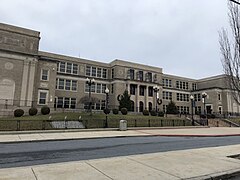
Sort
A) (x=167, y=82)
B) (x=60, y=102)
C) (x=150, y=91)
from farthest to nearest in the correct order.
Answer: (x=167, y=82) → (x=150, y=91) → (x=60, y=102)

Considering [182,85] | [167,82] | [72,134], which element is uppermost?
[167,82]

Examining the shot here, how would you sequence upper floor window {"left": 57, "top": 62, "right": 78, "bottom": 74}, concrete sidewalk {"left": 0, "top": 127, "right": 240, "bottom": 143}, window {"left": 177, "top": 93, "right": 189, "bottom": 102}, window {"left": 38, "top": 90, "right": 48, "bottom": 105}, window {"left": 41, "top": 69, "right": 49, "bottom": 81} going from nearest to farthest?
concrete sidewalk {"left": 0, "top": 127, "right": 240, "bottom": 143}
window {"left": 38, "top": 90, "right": 48, "bottom": 105}
window {"left": 41, "top": 69, "right": 49, "bottom": 81}
upper floor window {"left": 57, "top": 62, "right": 78, "bottom": 74}
window {"left": 177, "top": 93, "right": 189, "bottom": 102}

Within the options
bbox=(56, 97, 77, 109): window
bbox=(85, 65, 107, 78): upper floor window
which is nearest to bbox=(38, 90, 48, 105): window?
bbox=(56, 97, 77, 109): window

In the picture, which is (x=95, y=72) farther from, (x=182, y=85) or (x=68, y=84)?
(x=182, y=85)

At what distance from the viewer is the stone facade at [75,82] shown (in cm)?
3384

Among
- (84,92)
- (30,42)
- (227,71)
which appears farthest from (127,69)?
(227,71)

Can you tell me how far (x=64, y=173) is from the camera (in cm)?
552

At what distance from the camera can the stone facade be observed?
3384 cm

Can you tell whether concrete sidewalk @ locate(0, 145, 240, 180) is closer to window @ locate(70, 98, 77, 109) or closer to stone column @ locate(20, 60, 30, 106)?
stone column @ locate(20, 60, 30, 106)

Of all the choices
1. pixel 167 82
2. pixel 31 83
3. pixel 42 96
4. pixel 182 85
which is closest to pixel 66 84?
pixel 42 96

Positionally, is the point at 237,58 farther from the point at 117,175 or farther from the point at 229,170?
the point at 117,175

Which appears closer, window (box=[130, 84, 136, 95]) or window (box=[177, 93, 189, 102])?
window (box=[130, 84, 136, 95])

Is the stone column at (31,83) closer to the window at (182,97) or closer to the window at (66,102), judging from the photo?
the window at (66,102)

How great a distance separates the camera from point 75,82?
4556 centimetres
